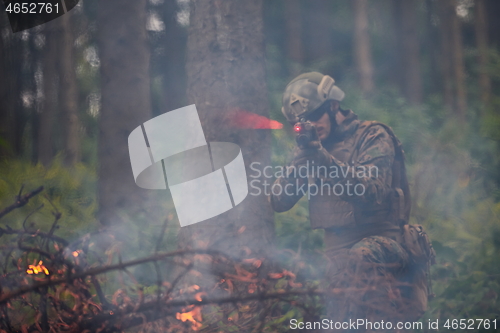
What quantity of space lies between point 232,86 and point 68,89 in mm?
3054

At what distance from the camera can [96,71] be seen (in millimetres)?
4887

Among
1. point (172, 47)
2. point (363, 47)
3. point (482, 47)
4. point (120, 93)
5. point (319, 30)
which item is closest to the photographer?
point (120, 93)

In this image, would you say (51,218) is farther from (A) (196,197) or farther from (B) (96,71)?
(B) (96,71)

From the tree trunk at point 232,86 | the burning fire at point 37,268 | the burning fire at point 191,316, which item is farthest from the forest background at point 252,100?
the burning fire at point 37,268

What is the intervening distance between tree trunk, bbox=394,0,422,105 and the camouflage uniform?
7.40ft

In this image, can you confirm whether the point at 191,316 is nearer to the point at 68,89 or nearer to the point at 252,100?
the point at 252,100

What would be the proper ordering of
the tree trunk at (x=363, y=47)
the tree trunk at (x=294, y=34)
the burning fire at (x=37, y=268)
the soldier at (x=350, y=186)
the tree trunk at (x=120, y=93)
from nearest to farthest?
the burning fire at (x=37, y=268)
the soldier at (x=350, y=186)
the tree trunk at (x=120, y=93)
the tree trunk at (x=363, y=47)
the tree trunk at (x=294, y=34)

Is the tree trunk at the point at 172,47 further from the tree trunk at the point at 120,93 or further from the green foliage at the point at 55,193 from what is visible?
the green foliage at the point at 55,193

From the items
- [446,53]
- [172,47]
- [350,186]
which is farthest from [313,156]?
[446,53]

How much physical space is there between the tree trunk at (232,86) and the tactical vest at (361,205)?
1.46 feet

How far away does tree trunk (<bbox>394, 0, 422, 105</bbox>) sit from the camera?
507cm

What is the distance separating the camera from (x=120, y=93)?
427cm

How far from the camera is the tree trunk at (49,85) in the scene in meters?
5.29

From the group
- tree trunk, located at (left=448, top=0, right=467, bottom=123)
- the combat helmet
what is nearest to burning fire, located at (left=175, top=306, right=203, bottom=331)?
the combat helmet
